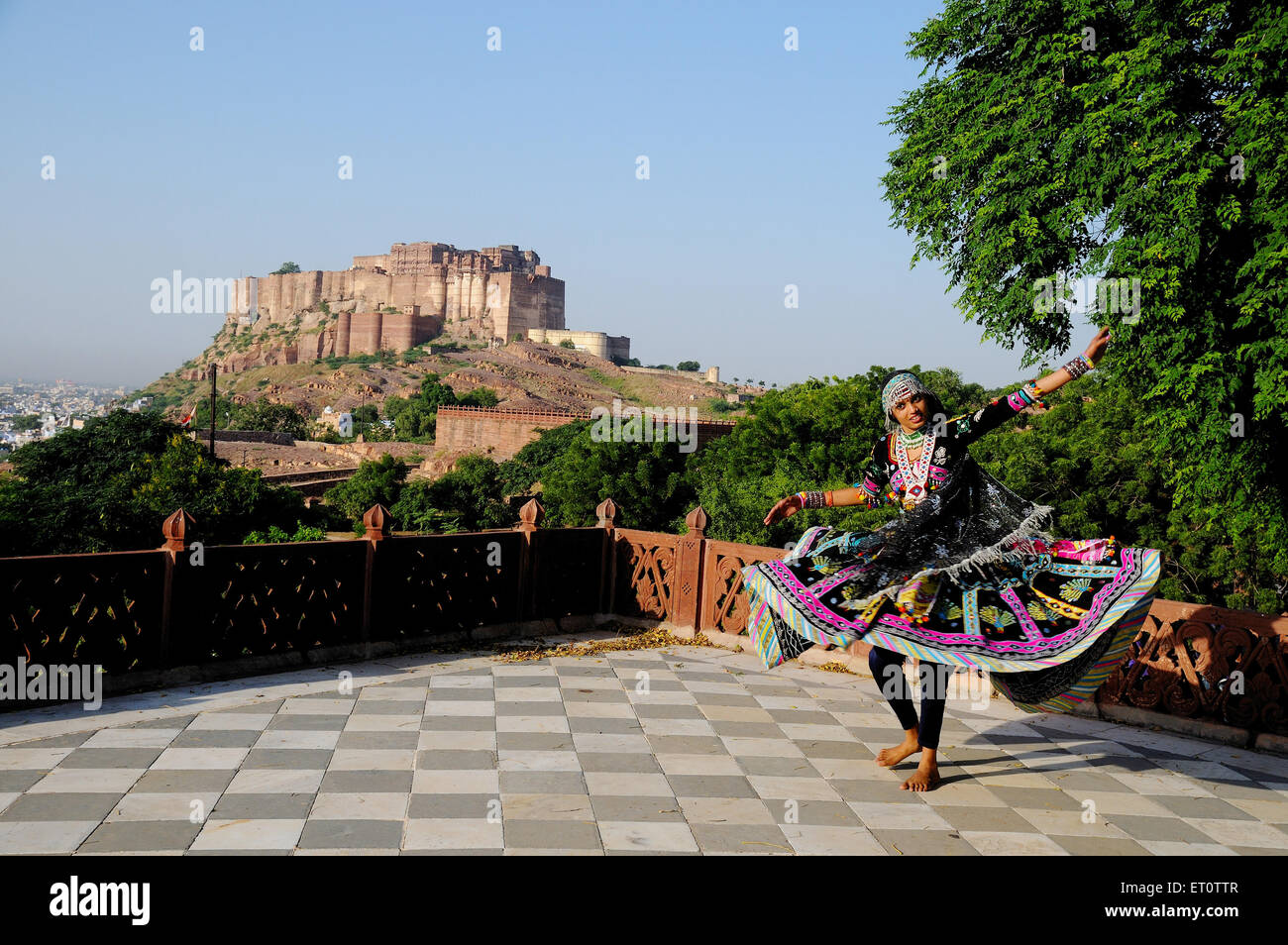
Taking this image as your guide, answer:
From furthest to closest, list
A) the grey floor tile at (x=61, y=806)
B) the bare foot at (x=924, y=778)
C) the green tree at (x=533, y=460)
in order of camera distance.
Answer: the green tree at (x=533, y=460), the bare foot at (x=924, y=778), the grey floor tile at (x=61, y=806)

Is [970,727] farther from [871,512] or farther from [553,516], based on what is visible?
[553,516]

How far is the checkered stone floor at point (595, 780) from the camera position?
3.72 meters

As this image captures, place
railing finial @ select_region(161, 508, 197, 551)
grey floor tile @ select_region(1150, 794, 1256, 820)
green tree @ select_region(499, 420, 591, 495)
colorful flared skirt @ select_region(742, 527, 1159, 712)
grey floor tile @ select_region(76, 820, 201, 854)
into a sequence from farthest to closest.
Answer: green tree @ select_region(499, 420, 591, 495)
railing finial @ select_region(161, 508, 197, 551)
grey floor tile @ select_region(1150, 794, 1256, 820)
colorful flared skirt @ select_region(742, 527, 1159, 712)
grey floor tile @ select_region(76, 820, 201, 854)

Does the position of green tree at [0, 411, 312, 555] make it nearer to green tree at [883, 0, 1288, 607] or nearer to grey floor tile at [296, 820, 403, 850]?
green tree at [883, 0, 1288, 607]

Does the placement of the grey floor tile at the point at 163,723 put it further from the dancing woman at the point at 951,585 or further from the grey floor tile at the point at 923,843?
the grey floor tile at the point at 923,843

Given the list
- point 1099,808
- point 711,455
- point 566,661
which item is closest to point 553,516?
point 711,455

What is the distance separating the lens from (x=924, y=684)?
4492 millimetres

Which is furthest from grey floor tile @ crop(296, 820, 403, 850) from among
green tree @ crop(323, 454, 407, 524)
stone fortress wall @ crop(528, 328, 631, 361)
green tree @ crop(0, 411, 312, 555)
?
stone fortress wall @ crop(528, 328, 631, 361)

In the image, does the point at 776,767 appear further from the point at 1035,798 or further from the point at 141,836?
the point at 141,836

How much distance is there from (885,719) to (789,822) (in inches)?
78.5

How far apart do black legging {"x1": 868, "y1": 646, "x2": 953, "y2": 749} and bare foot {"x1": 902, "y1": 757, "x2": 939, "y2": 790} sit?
79mm

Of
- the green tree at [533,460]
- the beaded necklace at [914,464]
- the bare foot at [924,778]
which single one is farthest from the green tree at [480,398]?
the bare foot at [924,778]

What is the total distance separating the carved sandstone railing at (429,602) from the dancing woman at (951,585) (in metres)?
1.66

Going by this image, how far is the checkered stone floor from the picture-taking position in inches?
147
